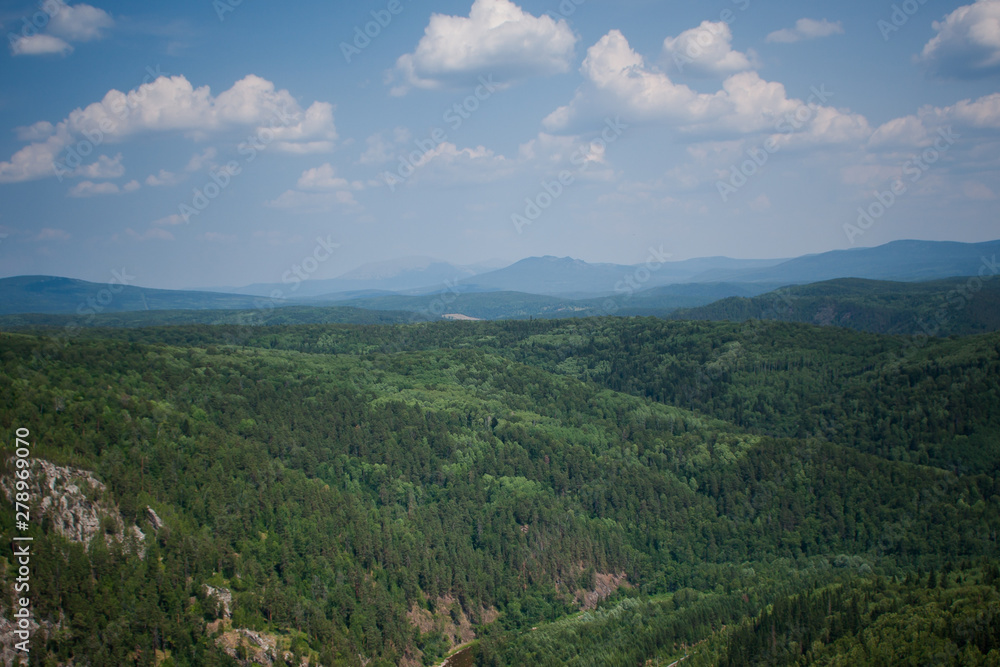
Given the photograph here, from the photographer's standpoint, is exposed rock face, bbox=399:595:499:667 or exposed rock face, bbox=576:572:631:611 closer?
exposed rock face, bbox=399:595:499:667

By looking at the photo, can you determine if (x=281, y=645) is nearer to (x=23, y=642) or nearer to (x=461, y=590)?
(x=23, y=642)

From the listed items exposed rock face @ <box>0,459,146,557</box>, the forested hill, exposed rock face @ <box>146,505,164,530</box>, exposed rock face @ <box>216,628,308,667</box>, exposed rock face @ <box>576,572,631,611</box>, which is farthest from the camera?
exposed rock face @ <box>576,572,631,611</box>

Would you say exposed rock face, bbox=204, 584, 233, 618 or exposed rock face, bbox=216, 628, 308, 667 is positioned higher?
exposed rock face, bbox=204, 584, 233, 618

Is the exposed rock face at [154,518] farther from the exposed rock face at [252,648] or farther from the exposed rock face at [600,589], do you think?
the exposed rock face at [600,589]

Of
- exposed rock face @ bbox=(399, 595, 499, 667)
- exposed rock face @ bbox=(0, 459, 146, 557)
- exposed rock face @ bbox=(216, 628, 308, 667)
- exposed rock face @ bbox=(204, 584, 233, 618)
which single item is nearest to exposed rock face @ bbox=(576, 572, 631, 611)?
exposed rock face @ bbox=(399, 595, 499, 667)

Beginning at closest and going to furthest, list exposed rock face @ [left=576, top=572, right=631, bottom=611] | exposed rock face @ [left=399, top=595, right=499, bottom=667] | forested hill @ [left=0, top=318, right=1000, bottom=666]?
forested hill @ [left=0, top=318, right=1000, bottom=666]
exposed rock face @ [left=399, top=595, right=499, bottom=667]
exposed rock face @ [left=576, top=572, right=631, bottom=611]

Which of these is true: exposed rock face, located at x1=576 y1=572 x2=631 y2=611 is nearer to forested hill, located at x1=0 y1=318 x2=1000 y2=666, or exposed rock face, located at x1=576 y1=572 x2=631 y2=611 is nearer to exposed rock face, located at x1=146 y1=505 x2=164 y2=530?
forested hill, located at x1=0 y1=318 x2=1000 y2=666
